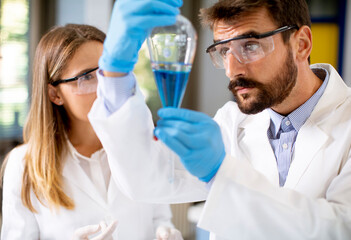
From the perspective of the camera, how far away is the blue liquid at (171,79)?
3.27ft

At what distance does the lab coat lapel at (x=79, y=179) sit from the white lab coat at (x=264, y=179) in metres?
0.52

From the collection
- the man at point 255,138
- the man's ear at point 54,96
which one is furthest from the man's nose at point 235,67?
the man's ear at point 54,96

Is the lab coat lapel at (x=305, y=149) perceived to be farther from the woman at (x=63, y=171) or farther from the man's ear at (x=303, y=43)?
the woman at (x=63, y=171)

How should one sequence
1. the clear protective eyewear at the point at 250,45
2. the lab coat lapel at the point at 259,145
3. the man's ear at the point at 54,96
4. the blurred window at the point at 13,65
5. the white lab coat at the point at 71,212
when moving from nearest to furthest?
the clear protective eyewear at the point at 250,45 < the lab coat lapel at the point at 259,145 < the white lab coat at the point at 71,212 < the man's ear at the point at 54,96 < the blurred window at the point at 13,65

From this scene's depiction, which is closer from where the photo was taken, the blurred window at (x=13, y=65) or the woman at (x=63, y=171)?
the woman at (x=63, y=171)

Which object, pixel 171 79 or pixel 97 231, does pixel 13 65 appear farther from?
pixel 171 79

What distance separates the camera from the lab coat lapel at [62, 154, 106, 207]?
5.49ft

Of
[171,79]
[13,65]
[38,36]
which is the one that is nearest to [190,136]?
[171,79]

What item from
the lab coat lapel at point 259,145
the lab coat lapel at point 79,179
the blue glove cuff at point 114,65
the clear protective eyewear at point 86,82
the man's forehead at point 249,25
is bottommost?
the lab coat lapel at point 79,179

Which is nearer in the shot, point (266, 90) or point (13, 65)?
point (266, 90)

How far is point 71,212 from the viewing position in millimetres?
1651

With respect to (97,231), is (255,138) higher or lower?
higher

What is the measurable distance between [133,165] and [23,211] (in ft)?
2.70

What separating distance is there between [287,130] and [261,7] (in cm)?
53
